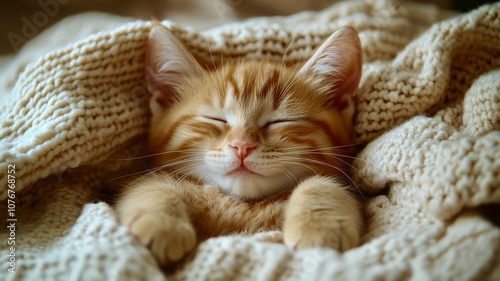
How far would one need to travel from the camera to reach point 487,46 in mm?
1197

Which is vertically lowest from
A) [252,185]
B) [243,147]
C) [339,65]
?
[252,185]

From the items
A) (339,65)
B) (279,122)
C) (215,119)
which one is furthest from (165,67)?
(339,65)

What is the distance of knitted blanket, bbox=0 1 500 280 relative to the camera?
781 millimetres

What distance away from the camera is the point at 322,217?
90 centimetres

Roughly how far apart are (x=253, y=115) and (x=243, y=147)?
14 cm

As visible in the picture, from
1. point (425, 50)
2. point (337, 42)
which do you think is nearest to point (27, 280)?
point (337, 42)

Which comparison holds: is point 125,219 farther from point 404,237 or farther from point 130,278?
point 404,237

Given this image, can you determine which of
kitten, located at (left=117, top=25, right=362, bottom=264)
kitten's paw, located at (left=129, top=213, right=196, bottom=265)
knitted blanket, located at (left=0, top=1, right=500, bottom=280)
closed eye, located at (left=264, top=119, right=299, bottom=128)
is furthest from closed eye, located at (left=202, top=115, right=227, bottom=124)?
kitten's paw, located at (left=129, top=213, right=196, bottom=265)

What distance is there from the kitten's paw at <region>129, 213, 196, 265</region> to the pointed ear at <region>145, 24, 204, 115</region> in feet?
1.61

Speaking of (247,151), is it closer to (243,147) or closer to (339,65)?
(243,147)

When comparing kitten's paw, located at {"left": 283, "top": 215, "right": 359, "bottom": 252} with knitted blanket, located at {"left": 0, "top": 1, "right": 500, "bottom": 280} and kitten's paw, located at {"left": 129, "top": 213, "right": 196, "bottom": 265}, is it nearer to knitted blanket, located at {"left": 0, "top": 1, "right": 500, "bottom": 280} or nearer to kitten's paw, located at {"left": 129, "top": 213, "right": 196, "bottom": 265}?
knitted blanket, located at {"left": 0, "top": 1, "right": 500, "bottom": 280}

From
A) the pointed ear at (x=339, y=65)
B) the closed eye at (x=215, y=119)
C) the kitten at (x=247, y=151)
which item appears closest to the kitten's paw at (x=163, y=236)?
the kitten at (x=247, y=151)

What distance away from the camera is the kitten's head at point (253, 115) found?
1.08 m

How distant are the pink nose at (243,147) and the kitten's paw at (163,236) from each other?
0.24 meters
